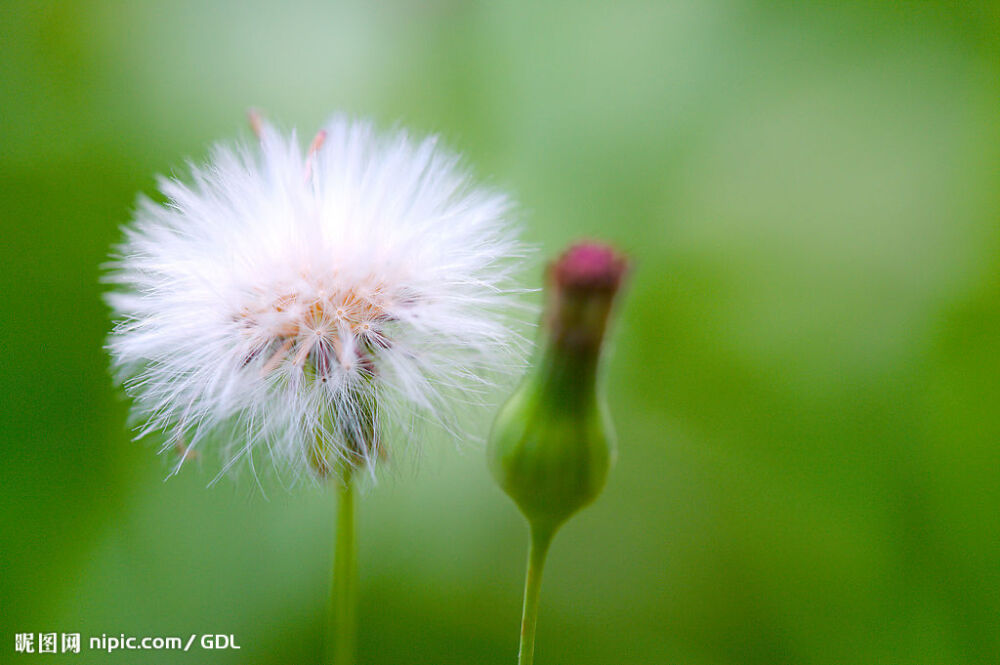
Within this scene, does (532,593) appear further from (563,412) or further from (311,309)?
(311,309)

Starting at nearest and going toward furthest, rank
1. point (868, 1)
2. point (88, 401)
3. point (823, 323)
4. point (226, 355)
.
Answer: point (226, 355), point (88, 401), point (823, 323), point (868, 1)

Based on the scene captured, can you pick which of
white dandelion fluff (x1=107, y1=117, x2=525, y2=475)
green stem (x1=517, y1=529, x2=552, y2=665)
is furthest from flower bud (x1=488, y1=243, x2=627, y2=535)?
white dandelion fluff (x1=107, y1=117, x2=525, y2=475)

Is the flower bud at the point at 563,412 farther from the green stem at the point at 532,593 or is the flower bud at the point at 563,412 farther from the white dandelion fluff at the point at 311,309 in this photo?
the white dandelion fluff at the point at 311,309

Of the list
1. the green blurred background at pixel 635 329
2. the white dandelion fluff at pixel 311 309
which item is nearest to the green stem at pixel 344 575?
the white dandelion fluff at pixel 311 309

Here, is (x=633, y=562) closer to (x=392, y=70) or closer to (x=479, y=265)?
(x=479, y=265)

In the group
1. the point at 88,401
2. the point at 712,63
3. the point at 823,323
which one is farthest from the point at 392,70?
the point at 823,323

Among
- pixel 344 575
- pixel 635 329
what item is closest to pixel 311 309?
pixel 344 575
